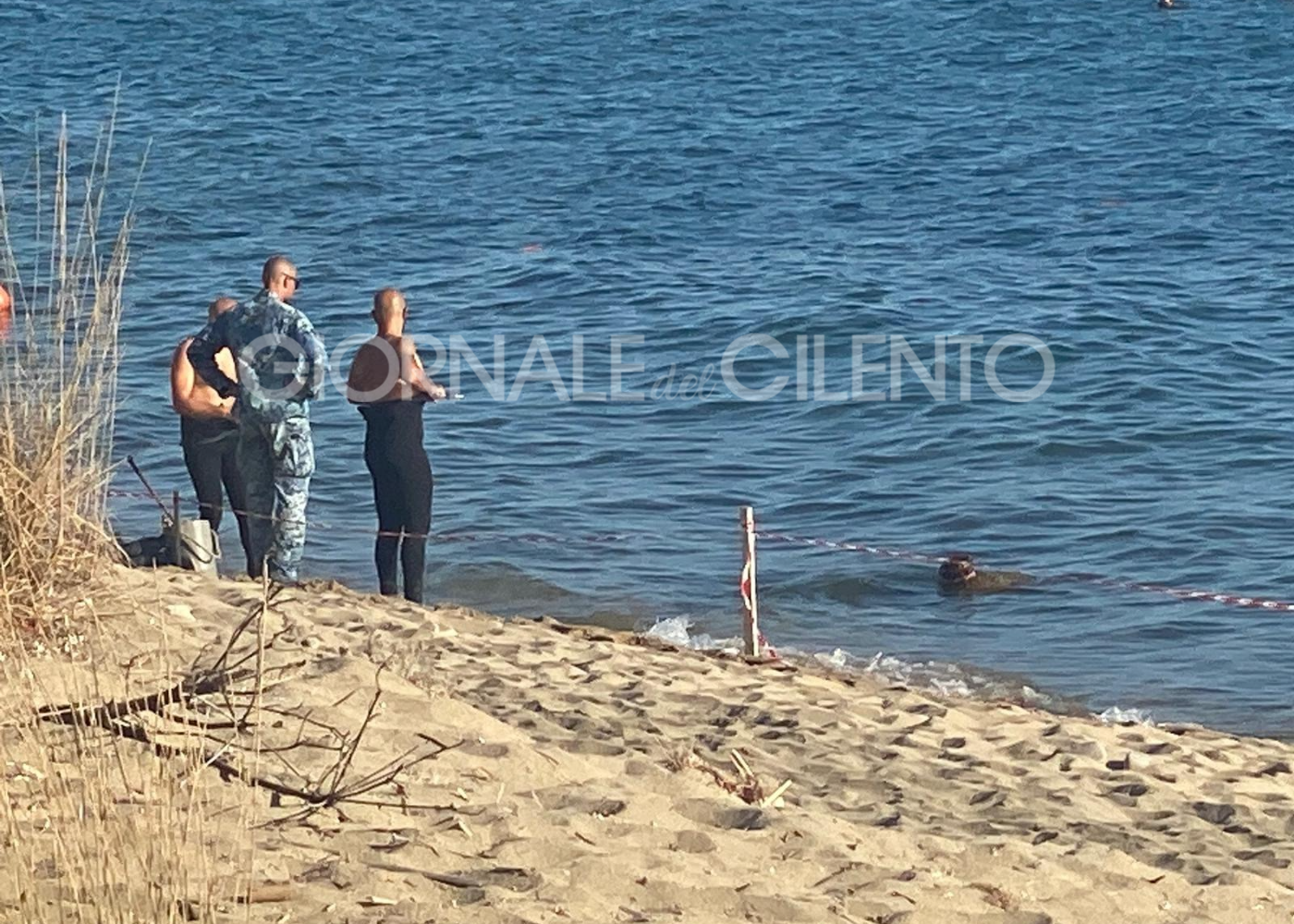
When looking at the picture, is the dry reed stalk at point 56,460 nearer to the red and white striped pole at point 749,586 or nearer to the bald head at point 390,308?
the bald head at point 390,308

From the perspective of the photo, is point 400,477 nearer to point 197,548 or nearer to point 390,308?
point 390,308

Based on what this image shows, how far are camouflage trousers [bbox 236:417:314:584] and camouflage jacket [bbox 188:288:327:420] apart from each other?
9 cm

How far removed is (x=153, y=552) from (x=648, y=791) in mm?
4715

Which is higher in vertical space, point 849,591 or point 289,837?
point 289,837

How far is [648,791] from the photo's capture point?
591cm

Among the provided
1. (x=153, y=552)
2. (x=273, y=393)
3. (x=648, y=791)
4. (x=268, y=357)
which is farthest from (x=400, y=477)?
(x=648, y=791)

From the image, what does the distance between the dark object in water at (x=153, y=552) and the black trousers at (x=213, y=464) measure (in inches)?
18.9

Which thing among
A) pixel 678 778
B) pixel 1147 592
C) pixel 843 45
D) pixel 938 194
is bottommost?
pixel 1147 592

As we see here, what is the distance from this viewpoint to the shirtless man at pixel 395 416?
9484 millimetres

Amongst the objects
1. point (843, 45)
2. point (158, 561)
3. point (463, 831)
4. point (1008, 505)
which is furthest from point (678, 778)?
point (843, 45)

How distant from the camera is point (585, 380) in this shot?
56.7 feet

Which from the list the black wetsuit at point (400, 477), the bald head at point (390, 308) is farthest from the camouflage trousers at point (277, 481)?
the bald head at point (390, 308)

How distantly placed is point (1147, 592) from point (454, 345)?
817cm

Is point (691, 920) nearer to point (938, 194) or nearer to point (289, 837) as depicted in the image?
point (289, 837)
